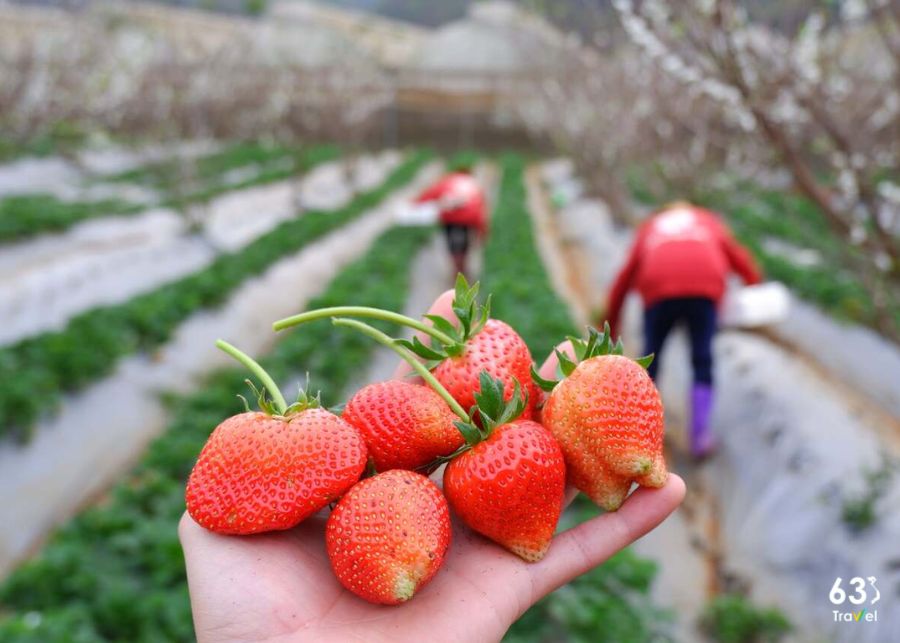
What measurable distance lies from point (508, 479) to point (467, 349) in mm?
336

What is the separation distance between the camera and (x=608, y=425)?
Answer: 1509 mm

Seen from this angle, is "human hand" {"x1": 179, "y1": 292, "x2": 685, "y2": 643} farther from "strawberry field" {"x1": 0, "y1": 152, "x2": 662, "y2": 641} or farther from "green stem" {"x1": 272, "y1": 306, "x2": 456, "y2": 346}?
"strawberry field" {"x1": 0, "y1": 152, "x2": 662, "y2": 641}

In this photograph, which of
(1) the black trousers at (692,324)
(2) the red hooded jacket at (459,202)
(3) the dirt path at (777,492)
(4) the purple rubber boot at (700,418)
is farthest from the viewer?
(2) the red hooded jacket at (459,202)

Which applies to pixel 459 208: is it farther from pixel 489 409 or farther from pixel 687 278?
pixel 489 409

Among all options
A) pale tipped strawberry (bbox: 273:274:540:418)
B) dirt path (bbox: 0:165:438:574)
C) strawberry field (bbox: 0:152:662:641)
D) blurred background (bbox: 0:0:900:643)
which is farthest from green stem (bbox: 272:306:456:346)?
dirt path (bbox: 0:165:438:574)

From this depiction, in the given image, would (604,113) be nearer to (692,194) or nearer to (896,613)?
(692,194)

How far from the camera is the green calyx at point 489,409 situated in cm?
146

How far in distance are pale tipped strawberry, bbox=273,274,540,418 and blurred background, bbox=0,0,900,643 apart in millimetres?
1331

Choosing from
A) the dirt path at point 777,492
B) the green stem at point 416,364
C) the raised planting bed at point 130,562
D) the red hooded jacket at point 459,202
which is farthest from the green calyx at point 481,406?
the red hooded jacket at point 459,202

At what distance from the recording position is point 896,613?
3.01 metres

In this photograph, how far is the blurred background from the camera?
10.3 feet

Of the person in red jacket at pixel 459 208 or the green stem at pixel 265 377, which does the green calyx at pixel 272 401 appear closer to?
the green stem at pixel 265 377

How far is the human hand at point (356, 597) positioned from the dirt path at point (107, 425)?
10.0ft

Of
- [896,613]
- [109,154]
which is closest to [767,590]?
[896,613]
